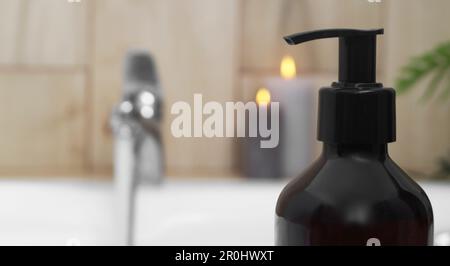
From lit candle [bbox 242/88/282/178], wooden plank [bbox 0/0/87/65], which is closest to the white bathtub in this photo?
lit candle [bbox 242/88/282/178]

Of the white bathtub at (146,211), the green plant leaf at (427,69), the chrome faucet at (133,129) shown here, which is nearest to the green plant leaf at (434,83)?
the green plant leaf at (427,69)

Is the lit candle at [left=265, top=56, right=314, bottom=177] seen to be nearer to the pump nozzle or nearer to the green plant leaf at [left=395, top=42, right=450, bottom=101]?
the green plant leaf at [left=395, top=42, right=450, bottom=101]

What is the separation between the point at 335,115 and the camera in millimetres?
190

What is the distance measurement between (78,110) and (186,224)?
157mm

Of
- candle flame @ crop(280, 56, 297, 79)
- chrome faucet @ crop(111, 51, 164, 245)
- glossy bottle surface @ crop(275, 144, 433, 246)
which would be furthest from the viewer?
candle flame @ crop(280, 56, 297, 79)

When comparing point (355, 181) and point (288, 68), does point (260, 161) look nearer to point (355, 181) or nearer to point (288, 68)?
point (288, 68)

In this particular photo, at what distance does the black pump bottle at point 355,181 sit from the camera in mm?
180

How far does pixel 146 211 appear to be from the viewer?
0.53 metres

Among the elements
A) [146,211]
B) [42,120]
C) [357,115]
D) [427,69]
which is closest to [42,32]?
[42,120]

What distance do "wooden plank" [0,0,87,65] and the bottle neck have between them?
0.45 m

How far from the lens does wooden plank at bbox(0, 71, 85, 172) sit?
2.01ft

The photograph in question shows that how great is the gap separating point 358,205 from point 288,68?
43 centimetres

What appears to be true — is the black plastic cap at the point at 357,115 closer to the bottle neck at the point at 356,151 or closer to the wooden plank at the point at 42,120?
the bottle neck at the point at 356,151

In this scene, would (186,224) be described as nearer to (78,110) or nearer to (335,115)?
(78,110)
